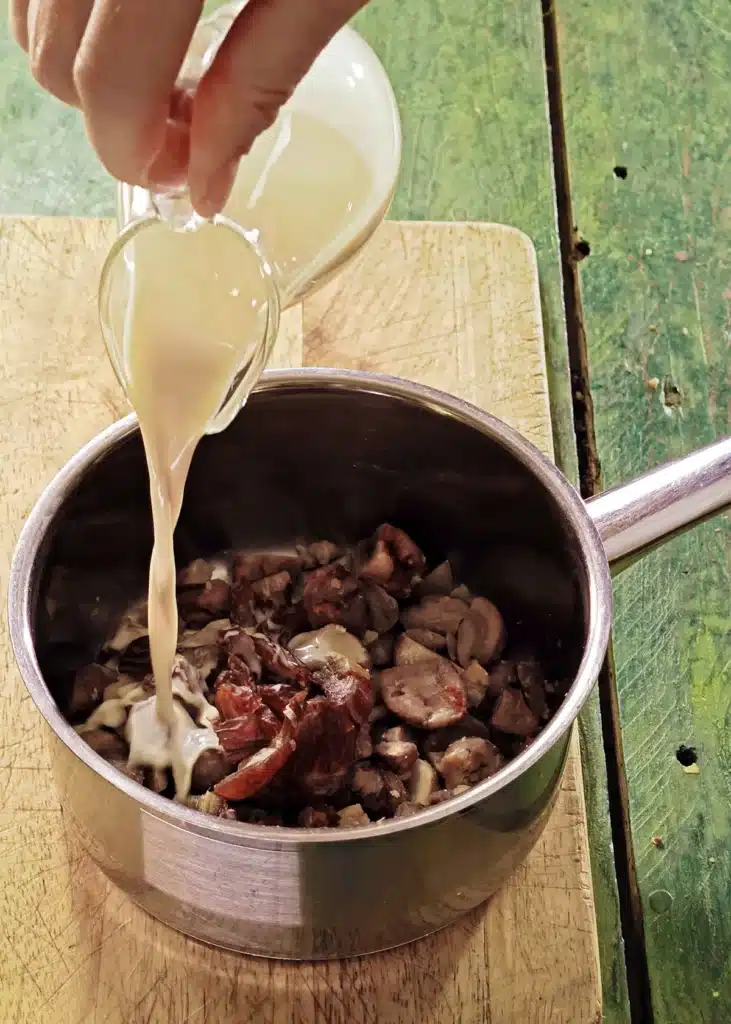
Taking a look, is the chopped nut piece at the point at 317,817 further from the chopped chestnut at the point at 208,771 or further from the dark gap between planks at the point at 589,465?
the dark gap between planks at the point at 589,465

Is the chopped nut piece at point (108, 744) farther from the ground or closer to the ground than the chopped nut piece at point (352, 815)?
farther from the ground

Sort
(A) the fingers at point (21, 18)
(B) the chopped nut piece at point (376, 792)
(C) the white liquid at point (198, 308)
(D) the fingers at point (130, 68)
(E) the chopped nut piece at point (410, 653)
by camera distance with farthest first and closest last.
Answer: (E) the chopped nut piece at point (410, 653), (B) the chopped nut piece at point (376, 792), (C) the white liquid at point (198, 308), (A) the fingers at point (21, 18), (D) the fingers at point (130, 68)

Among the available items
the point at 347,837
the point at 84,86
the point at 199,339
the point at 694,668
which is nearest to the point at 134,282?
the point at 199,339

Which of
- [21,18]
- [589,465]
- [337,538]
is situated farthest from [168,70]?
[589,465]

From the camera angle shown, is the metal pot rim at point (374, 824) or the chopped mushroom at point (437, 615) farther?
the chopped mushroom at point (437, 615)

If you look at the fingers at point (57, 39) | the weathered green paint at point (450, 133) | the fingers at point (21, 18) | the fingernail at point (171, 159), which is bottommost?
the fingernail at point (171, 159)

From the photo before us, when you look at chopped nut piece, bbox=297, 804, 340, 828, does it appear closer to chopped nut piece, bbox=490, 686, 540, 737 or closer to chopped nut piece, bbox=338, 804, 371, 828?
chopped nut piece, bbox=338, 804, 371, 828

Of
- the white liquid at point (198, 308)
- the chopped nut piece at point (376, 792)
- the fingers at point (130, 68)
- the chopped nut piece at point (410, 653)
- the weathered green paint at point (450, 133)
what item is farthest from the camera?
the weathered green paint at point (450, 133)

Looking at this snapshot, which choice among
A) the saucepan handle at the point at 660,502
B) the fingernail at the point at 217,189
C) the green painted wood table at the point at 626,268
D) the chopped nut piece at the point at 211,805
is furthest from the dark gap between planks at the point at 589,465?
the fingernail at the point at 217,189
